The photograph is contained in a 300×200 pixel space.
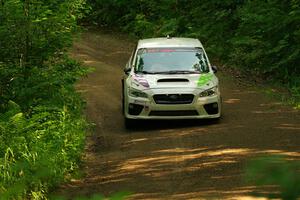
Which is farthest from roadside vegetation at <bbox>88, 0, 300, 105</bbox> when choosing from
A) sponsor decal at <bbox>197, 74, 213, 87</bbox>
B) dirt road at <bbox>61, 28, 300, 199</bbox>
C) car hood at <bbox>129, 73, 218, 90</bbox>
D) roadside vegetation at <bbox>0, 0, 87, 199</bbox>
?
roadside vegetation at <bbox>0, 0, 87, 199</bbox>

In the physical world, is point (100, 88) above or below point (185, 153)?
below

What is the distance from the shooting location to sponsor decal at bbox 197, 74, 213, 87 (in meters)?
11.7

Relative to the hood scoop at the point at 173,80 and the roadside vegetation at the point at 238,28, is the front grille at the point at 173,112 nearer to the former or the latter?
the hood scoop at the point at 173,80

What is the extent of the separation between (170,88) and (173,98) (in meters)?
0.22

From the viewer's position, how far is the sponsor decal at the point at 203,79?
11706 mm

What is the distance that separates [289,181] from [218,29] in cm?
2290

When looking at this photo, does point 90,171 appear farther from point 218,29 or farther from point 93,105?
point 218,29

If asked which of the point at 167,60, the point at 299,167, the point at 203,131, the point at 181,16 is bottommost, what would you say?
the point at 181,16

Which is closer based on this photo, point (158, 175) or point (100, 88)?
point (158, 175)

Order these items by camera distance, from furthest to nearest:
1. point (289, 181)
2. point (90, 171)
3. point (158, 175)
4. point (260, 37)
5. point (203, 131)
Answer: point (260, 37) < point (203, 131) < point (90, 171) < point (158, 175) < point (289, 181)

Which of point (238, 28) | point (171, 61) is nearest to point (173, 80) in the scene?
point (171, 61)

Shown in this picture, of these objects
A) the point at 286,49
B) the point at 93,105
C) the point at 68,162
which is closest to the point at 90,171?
the point at 68,162

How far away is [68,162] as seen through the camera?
8.98 metres

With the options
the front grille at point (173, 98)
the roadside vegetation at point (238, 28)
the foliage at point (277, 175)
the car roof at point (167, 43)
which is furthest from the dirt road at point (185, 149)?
the foliage at point (277, 175)
